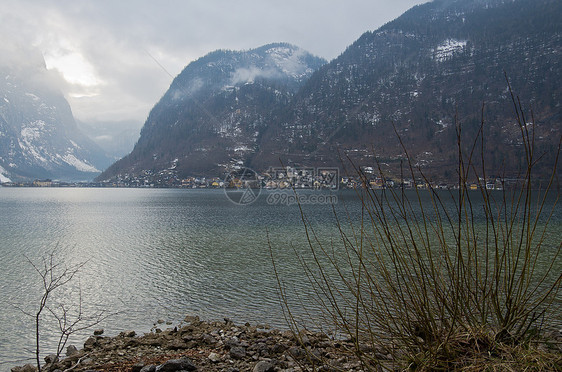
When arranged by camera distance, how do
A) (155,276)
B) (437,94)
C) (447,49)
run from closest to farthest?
(155,276), (437,94), (447,49)

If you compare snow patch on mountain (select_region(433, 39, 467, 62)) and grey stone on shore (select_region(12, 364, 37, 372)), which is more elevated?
snow patch on mountain (select_region(433, 39, 467, 62))

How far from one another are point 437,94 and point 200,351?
17508 cm

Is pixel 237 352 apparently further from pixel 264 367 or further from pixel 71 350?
pixel 71 350

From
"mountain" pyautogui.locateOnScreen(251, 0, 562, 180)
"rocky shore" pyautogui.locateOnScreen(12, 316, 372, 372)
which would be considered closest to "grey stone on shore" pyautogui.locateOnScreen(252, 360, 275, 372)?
"rocky shore" pyautogui.locateOnScreen(12, 316, 372, 372)

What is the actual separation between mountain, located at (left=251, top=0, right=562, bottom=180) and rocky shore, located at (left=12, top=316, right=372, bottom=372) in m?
108

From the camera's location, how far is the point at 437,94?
15900cm

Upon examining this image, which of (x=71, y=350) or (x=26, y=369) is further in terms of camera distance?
(x=71, y=350)

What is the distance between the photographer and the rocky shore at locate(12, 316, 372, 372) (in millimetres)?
5707

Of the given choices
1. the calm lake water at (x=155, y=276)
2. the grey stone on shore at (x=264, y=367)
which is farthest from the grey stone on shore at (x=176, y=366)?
the calm lake water at (x=155, y=276)

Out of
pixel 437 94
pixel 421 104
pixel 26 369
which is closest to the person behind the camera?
pixel 26 369

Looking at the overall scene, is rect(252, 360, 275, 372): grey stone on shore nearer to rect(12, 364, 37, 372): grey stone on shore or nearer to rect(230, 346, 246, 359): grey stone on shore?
rect(230, 346, 246, 359): grey stone on shore

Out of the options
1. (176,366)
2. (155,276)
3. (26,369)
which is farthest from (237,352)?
(155,276)

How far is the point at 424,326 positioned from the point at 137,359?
579 cm

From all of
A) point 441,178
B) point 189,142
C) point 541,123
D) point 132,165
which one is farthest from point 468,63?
point 132,165
